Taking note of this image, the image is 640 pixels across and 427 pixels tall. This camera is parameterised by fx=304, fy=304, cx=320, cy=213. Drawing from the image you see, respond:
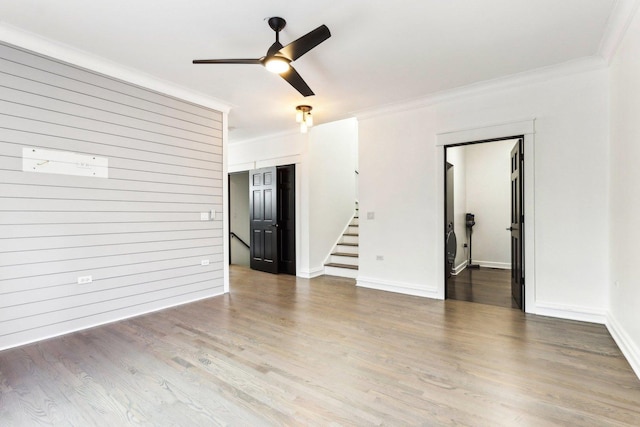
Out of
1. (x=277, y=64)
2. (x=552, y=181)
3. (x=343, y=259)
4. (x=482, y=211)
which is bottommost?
(x=343, y=259)

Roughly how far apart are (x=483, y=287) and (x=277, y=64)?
4598mm

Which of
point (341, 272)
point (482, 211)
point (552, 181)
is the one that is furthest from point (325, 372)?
point (482, 211)

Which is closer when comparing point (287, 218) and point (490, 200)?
point (287, 218)

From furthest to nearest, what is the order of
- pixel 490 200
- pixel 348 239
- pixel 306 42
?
pixel 490 200 < pixel 348 239 < pixel 306 42

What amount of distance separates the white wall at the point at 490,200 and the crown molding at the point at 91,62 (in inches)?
232

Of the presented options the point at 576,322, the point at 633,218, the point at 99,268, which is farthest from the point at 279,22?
the point at 576,322

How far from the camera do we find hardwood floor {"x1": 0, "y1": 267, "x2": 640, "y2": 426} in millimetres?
1888

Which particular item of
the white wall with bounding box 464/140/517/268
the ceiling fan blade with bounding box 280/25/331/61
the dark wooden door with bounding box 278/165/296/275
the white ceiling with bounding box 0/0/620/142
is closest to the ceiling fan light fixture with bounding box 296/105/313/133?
the white ceiling with bounding box 0/0/620/142

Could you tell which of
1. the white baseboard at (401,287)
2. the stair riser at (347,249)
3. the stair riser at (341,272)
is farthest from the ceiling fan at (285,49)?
the stair riser at (347,249)

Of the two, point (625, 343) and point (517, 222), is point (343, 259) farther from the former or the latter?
point (625, 343)

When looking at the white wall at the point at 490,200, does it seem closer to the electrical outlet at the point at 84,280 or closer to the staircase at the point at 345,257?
the staircase at the point at 345,257

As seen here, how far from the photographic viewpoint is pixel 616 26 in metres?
2.69

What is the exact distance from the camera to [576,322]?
3.36 metres

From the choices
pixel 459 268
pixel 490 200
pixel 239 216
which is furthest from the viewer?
pixel 239 216
